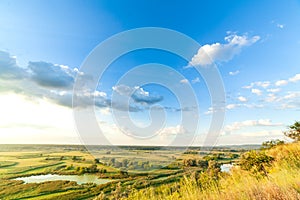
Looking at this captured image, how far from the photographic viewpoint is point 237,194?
3479 mm

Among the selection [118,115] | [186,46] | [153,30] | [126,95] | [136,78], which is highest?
[153,30]

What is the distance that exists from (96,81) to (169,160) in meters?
32.8

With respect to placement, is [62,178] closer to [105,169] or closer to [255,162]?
[105,169]

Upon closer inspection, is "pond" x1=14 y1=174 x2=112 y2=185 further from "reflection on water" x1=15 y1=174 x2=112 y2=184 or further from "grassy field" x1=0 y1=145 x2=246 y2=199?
"grassy field" x1=0 y1=145 x2=246 y2=199

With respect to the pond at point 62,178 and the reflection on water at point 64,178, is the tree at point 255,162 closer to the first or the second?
the reflection on water at point 64,178

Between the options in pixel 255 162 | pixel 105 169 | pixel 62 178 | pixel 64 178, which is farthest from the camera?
pixel 105 169

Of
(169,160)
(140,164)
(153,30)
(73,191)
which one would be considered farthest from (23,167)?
(153,30)

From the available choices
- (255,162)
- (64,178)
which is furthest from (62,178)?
(255,162)

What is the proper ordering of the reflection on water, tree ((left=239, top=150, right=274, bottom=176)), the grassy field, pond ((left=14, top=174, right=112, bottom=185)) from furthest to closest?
pond ((left=14, top=174, right=112, bottom=185)), the reflection on water, the grassy field, tree ((left=239, top=150, right=274, bottom=176))

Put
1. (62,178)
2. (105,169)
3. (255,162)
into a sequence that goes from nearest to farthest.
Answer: (255,162) < (62,178) < (105,169)

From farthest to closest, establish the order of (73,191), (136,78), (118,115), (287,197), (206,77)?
(73,191)
(136,78)
(118,115)
(206,77)
(287,197)

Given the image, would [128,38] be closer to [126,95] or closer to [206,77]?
[126,95]

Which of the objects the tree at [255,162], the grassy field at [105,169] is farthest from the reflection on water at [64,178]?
the tree at [255,162]

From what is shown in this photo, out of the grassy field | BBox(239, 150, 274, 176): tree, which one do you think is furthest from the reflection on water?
BBox(239, 150, 274, 176): tree
